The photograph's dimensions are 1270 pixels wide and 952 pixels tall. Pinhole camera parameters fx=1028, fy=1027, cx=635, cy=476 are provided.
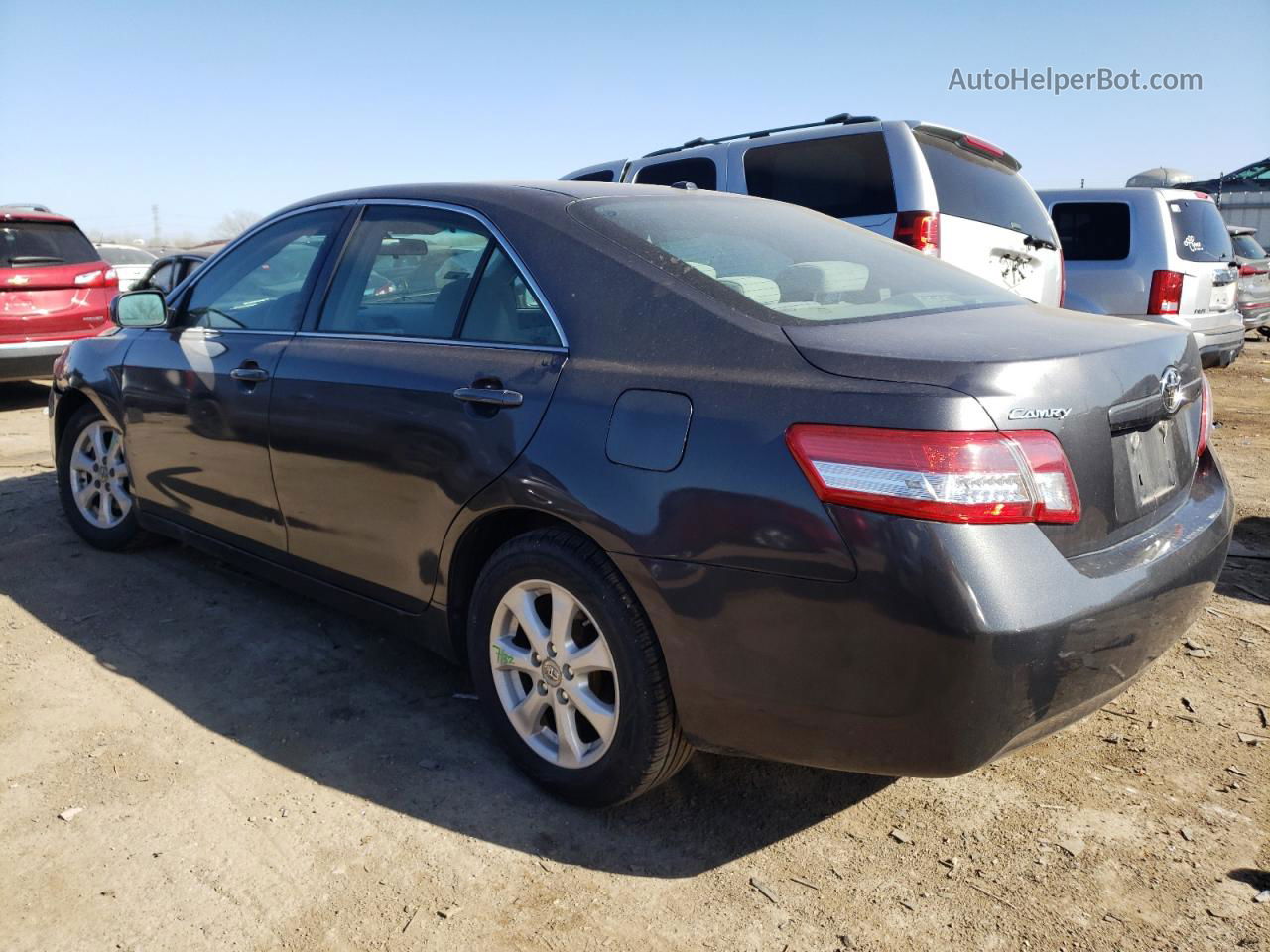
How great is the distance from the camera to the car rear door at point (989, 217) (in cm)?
590

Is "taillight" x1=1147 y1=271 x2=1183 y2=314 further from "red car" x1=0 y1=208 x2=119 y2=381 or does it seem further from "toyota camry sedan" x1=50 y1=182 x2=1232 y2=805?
"red car" x1=0 y1=208 x2=119 y2=381

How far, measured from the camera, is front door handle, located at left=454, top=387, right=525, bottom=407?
269cm

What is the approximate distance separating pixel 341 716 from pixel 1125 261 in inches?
319

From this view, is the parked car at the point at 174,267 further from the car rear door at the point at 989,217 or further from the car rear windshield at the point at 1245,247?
the car rear windshield at the point at 1245,247

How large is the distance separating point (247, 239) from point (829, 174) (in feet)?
11.9

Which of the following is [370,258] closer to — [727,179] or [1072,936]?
[1072,936]

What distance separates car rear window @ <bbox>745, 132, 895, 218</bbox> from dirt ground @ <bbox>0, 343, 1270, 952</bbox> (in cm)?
323

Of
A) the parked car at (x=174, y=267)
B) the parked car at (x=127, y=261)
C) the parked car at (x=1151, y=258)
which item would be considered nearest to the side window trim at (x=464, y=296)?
the parked car at (x=1151, y=258)

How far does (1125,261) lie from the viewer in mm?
8906

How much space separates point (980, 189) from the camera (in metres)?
6.26

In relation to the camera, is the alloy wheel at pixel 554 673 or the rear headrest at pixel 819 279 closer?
the alloy wheel at pixel 554 673

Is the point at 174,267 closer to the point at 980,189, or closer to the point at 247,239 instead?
the point at 247,239

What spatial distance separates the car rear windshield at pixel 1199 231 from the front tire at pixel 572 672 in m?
8.11

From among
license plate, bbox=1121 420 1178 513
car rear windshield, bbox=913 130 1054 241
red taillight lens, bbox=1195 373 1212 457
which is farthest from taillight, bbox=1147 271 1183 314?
license plate, bbox=1121 420 1178 513
